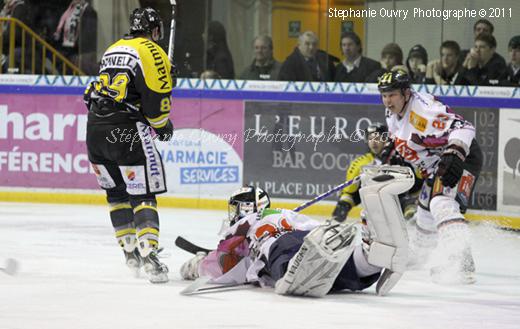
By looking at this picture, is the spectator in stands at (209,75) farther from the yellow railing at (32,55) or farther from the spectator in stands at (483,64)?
the spectator in stands at (483,64)

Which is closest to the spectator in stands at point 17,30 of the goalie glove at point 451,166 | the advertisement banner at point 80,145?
the advertisement banner at point 80,145

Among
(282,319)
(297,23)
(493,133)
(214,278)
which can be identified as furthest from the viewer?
(297,23)

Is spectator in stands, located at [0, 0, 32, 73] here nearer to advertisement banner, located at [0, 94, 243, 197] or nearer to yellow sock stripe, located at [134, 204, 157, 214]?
advertisement banner, located at [0, 94, 243, 197]

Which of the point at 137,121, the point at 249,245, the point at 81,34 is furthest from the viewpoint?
the point at 81,34

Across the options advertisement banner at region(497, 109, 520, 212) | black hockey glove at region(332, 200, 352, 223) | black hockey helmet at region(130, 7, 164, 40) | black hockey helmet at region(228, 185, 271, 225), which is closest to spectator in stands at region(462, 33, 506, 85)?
advertisement banner at region(497, 109, 520, 212)

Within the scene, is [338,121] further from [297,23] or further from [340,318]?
[340,318]

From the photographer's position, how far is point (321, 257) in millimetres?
4918

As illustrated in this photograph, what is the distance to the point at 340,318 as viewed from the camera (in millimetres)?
4734

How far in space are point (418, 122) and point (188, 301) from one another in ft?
6.16

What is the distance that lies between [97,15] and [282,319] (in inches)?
241

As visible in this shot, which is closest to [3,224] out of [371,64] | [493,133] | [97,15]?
[97,15]

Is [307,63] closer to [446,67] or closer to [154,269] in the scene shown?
[446,67]

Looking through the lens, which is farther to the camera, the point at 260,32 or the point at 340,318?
the point at 260,32

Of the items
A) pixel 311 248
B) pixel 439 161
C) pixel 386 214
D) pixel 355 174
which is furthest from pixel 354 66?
pixel 311 248
